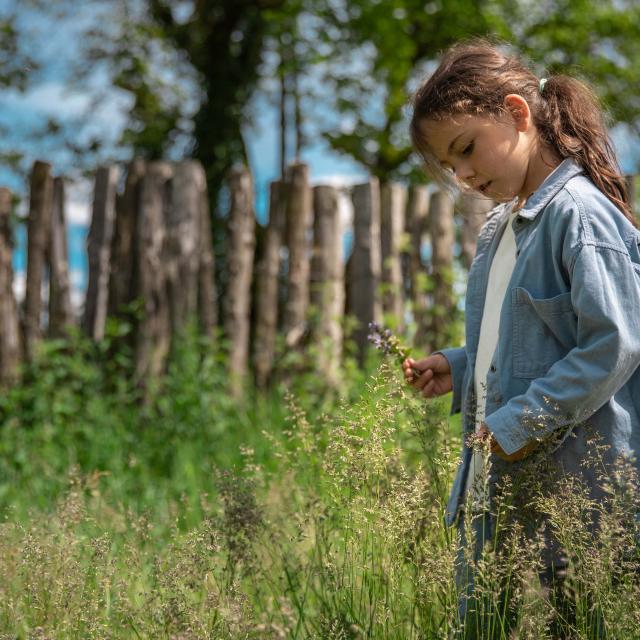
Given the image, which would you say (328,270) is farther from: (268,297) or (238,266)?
(238,266)

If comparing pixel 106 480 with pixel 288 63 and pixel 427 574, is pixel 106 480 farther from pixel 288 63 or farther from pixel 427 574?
pixel 288 63

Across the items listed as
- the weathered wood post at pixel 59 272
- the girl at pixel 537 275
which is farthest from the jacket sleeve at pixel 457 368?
the weathered wood post at pixel 59 272

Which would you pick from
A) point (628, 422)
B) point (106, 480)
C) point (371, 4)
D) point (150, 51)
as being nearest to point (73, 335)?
point (106, 480)

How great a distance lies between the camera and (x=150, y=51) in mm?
13102

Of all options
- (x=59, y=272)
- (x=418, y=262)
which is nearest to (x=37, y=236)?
(x=59, y=272)

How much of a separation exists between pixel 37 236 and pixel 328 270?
200 cm

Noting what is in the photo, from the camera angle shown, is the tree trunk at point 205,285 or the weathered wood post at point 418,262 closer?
the tree trunk at point 205,285

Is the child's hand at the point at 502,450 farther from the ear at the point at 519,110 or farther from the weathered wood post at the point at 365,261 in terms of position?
the weathered wood post at the point at 365,261

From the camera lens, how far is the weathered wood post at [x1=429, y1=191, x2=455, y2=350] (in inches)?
241

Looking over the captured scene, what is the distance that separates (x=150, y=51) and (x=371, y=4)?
374 cm

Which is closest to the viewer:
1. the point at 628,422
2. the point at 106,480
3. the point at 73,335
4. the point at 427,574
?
the point at 427,574

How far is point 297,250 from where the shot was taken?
19.6 ft

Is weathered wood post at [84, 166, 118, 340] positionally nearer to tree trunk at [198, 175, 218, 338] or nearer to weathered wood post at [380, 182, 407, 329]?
tree trunk at [198, 175, 218, 338]

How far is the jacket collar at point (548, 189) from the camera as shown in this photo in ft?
7.01
